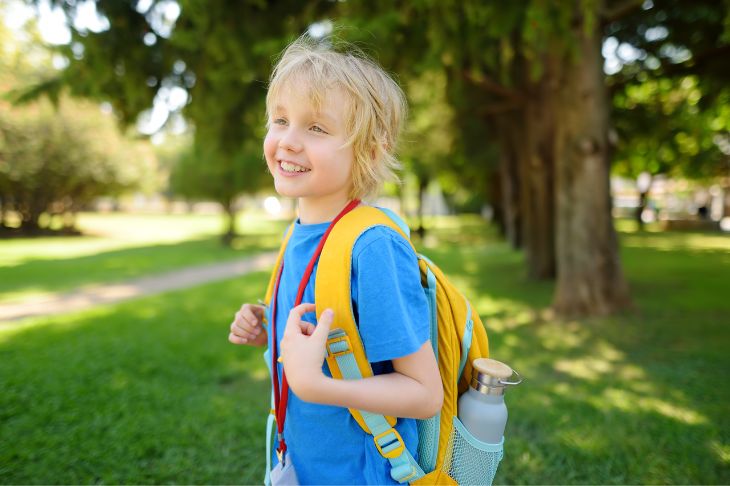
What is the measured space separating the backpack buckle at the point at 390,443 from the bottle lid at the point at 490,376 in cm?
26

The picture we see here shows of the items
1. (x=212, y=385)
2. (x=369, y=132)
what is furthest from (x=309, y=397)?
(x=212, y=385)

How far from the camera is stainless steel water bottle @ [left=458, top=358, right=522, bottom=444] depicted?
47.1 inches

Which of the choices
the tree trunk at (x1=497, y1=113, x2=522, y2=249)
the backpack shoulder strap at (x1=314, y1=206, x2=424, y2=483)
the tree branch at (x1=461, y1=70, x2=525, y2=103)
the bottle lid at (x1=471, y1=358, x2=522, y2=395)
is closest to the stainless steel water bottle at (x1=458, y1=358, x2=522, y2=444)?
the bottle lid at (x1=471, y1=358, x2=522, y2=395)

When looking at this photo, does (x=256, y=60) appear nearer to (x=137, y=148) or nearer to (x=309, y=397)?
(x=309, y=397)

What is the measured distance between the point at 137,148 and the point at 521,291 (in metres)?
24.2

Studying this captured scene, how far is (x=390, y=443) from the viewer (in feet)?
3.65

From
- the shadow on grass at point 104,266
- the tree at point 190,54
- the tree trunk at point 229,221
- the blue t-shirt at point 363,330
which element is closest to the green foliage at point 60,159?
the tree trunk at point 229,221

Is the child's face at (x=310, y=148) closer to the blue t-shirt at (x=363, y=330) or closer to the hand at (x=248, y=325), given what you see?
the blue t-shirt at (x=363, y=330)

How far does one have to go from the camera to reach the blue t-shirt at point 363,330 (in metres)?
1.03

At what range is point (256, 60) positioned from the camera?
5.30 meters

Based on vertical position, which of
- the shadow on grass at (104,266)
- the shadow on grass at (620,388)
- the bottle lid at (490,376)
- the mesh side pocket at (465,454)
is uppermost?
the bottle lid at (490,376)

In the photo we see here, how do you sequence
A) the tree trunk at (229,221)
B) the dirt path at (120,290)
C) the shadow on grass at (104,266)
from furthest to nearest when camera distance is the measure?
the tree trunk at (229,221) < the shadow on grass at (104,266) < the dirt path at (120,290)

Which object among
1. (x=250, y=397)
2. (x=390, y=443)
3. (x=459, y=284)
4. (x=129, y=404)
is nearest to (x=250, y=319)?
(x=390, y=443)

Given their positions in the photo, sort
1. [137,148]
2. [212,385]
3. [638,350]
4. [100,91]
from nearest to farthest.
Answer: [212,385] → [638,350] → [100,91] → [137,148]
